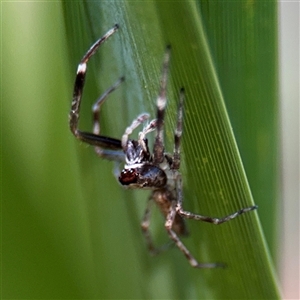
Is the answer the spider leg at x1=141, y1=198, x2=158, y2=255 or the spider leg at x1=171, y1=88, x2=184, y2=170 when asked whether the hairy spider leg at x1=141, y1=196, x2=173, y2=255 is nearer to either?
the spider leg at x1=141, y1=198, x2=158, y2=255

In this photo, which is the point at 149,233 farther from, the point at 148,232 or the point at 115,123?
the point at 115,123

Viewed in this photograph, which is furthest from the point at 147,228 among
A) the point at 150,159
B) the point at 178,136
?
the point at 178,136

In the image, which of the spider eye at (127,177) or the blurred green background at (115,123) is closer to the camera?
the blurred green background at (115,123)

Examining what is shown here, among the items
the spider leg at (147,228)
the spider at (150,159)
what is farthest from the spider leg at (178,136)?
the spider leg at (147,228)

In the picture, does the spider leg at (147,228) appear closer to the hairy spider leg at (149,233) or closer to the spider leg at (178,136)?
the hairy spider leg at (149,233)

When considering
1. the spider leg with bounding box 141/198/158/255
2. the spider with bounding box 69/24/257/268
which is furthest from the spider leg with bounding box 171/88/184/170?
the spider leg with bounding box 141/198/158/255

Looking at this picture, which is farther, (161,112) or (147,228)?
(147,228)

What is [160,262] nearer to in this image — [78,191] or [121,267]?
[121,267]
